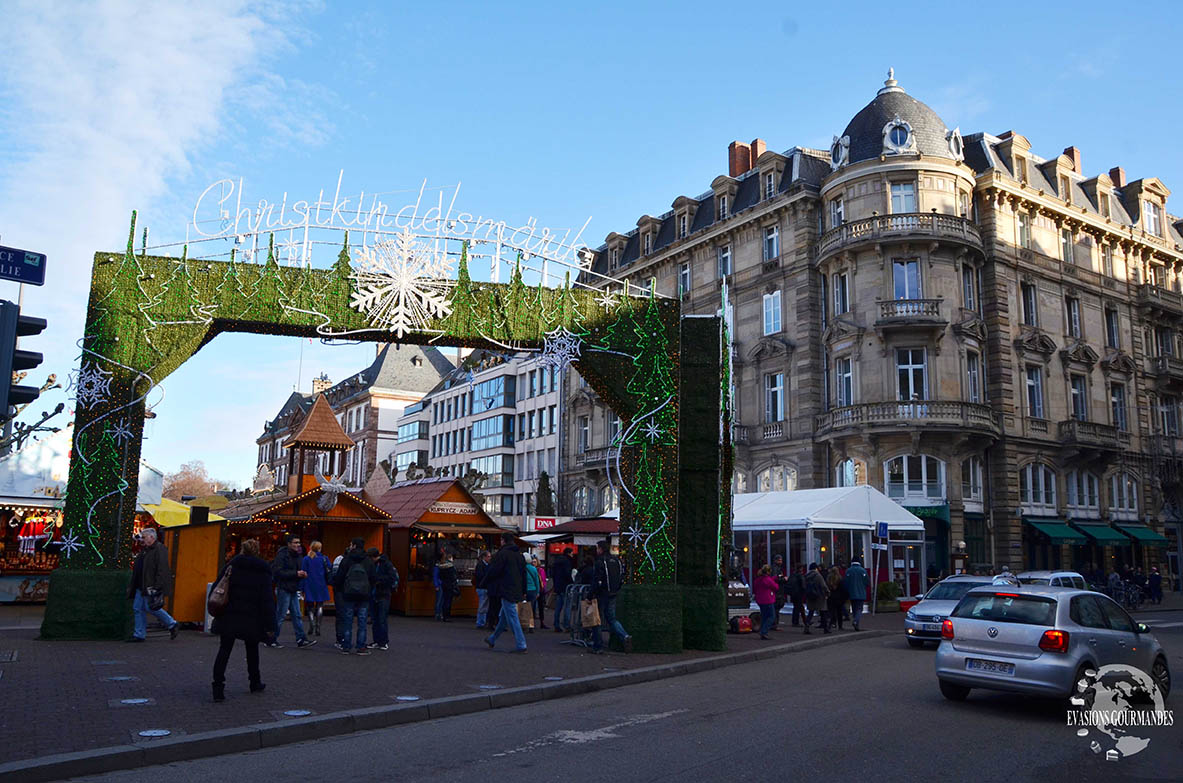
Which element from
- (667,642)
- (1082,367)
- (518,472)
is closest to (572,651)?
(667,642)

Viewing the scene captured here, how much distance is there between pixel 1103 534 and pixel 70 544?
3860 centimetres

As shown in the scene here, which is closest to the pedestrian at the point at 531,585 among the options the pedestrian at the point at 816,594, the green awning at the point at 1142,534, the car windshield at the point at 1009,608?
the pedestrian at the point at 816,594

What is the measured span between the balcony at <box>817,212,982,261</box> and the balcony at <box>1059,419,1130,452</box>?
29.6 feet

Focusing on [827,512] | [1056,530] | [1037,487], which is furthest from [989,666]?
[1037,487]

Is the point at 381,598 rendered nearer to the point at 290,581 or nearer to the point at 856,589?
the point at 290,581

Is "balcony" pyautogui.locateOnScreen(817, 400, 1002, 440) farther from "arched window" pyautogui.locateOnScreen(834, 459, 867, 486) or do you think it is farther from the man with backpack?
the man with backpack

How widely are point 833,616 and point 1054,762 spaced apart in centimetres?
1608

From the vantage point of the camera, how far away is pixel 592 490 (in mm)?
49406

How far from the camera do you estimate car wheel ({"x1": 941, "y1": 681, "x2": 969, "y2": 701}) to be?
10.4m

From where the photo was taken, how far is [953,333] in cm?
3531

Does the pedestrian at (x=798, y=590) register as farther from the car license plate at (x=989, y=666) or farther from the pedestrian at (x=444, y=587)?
the car license plate at (x=989, y=666)

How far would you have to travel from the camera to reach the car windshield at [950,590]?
1848 cm

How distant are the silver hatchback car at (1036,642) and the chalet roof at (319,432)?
2213 centimetres

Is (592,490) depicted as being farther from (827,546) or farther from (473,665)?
(473,665)
